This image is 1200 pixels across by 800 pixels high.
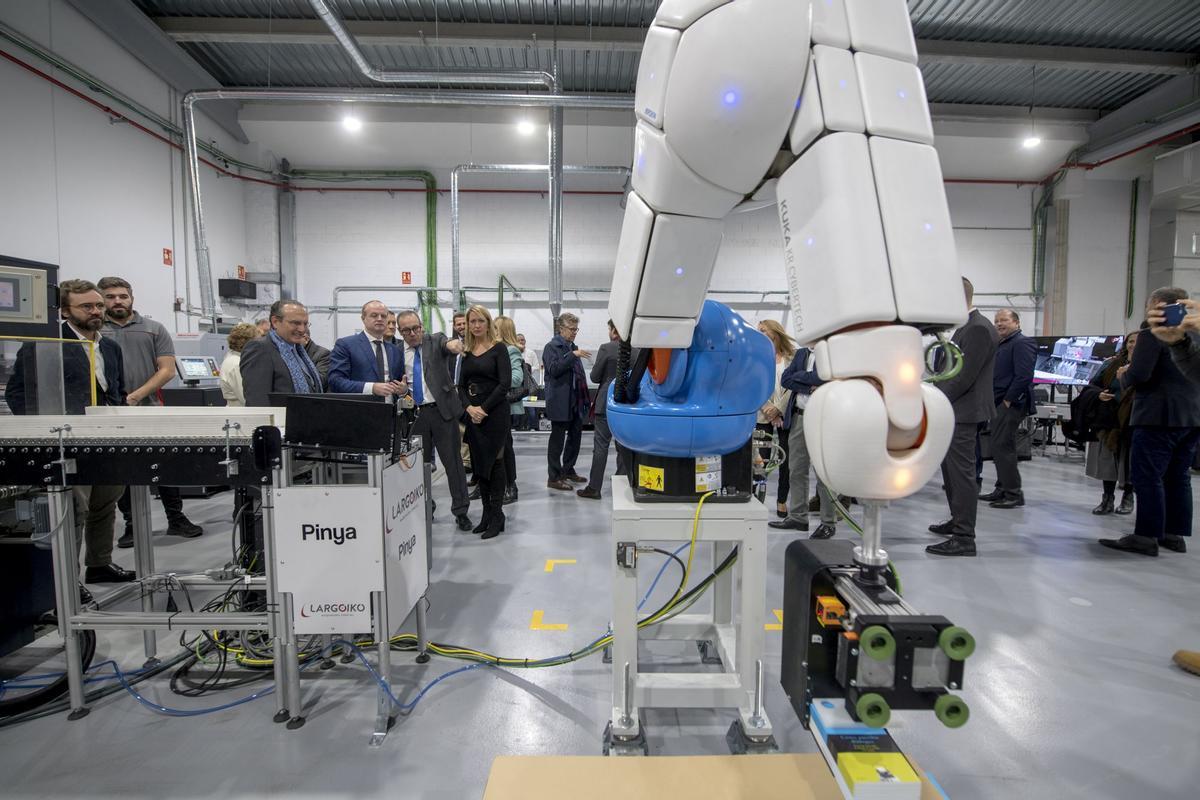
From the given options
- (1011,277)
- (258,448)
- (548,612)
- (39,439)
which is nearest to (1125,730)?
(548,612)

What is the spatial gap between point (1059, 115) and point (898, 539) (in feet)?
25.9

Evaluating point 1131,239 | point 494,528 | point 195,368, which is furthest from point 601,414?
point 1131,239

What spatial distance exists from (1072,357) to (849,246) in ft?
26.3

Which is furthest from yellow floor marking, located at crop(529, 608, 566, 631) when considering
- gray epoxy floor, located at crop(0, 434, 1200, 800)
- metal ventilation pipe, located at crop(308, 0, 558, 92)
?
metal ventilation pipe, located at crop(308, 0, 558, 92)

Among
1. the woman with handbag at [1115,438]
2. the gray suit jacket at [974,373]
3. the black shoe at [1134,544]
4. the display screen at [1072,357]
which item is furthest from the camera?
the display screen at [1072,357]

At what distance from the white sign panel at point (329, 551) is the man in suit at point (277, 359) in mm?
1065

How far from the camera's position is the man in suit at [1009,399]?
4250mm

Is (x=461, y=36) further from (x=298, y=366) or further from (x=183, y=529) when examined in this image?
(x=183, y=529)

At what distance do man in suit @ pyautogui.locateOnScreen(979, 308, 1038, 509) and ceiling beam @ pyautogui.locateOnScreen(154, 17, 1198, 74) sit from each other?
355 centimetres

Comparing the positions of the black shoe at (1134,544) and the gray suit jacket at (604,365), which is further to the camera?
the gray suit jacket at (604,365)

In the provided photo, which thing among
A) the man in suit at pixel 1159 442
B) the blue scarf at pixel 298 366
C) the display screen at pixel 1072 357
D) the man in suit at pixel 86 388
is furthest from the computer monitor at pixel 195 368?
the display screen at pixel 1072 357

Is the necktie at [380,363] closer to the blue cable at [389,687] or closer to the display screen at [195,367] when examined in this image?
the blue cable at [389,687]

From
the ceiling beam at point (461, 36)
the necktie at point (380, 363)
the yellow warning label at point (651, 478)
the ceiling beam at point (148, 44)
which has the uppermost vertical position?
the ceiling beam at point (461, 36)

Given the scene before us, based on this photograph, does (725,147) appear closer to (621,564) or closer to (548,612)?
(621,564)
